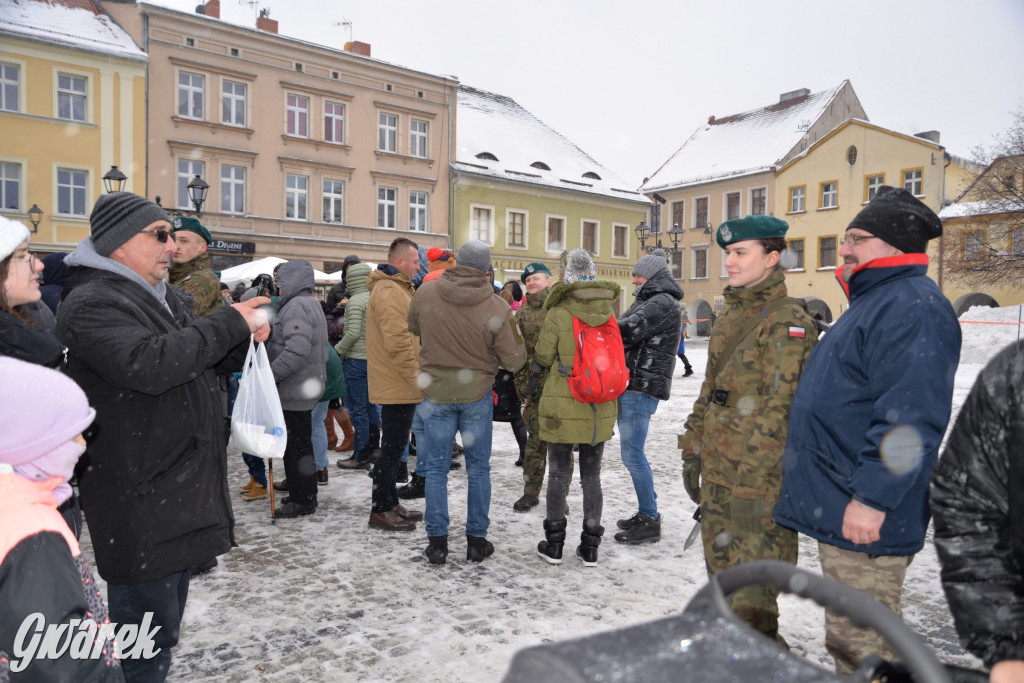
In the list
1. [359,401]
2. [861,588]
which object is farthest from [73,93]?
[861,588]

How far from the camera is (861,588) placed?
233cm

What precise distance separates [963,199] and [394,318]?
3618 cm

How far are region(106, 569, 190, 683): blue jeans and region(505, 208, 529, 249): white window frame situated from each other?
29127mm

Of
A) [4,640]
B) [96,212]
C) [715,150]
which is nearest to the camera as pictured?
[4,640]

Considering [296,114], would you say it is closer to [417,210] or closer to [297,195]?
[297,195]

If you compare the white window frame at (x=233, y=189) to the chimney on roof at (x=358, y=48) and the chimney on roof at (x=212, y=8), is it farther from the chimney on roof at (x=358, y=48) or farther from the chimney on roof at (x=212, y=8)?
the chimney on roof at (x=358, y=48)

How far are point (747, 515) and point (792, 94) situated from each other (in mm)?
46271

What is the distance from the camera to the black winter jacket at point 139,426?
2207 mm

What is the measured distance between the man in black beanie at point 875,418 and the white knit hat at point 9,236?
9.65 feet

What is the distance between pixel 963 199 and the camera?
32.7 metres

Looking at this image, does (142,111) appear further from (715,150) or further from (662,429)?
(715,150)

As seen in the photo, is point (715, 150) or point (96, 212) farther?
point (715, 150)

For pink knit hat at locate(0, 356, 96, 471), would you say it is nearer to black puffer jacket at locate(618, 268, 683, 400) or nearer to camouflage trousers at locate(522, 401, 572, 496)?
black puffer jacket at locate(618, 268, 683, 400)

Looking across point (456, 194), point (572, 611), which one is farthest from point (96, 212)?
point (456, 194)
